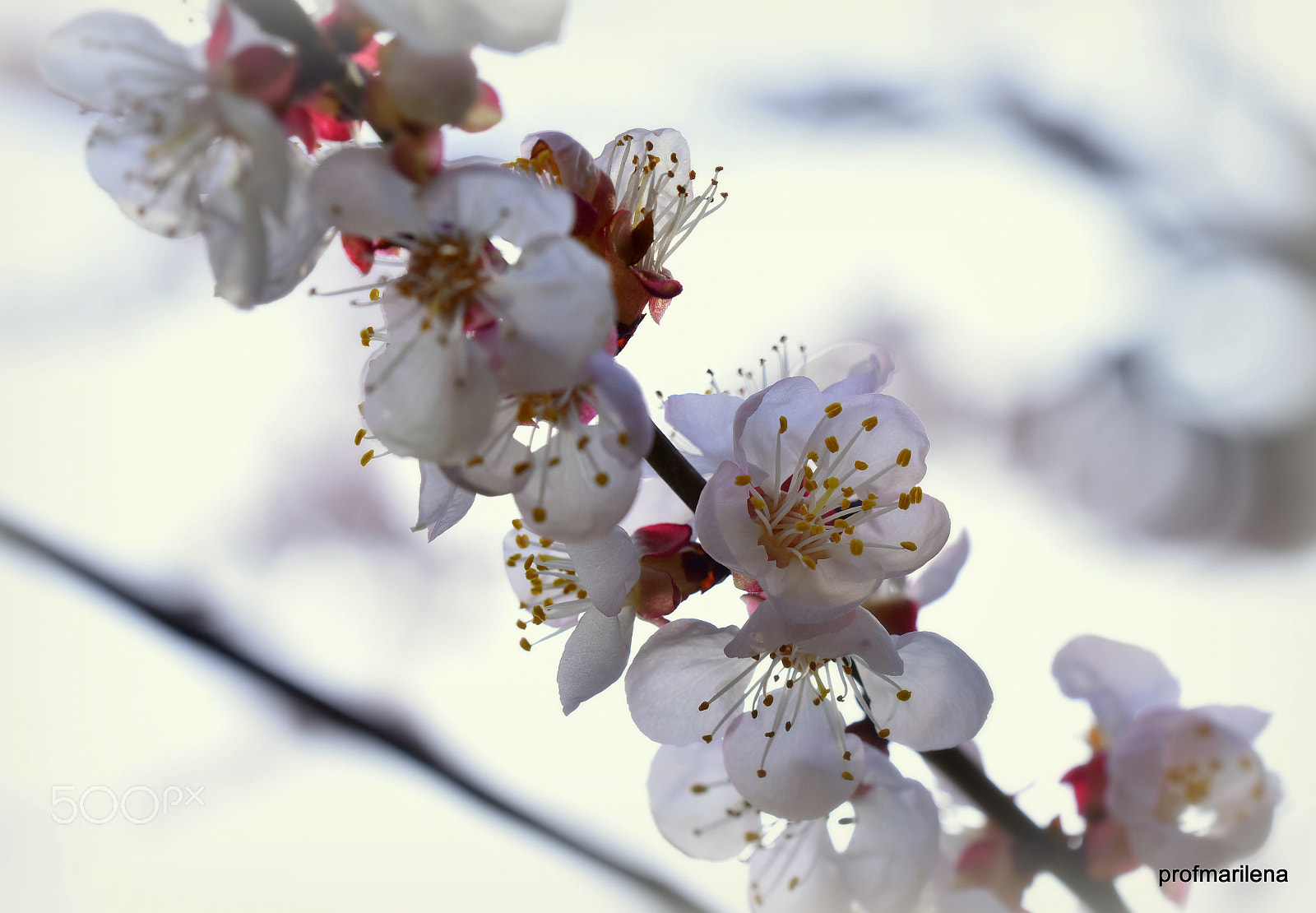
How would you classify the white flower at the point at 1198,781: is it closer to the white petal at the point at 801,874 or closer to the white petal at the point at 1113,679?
the white petal at the point at 1113,679

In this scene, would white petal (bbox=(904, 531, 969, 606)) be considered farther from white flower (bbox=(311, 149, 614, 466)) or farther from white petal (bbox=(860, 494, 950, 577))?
white flower (bbox=(311, 149, 614, 466))

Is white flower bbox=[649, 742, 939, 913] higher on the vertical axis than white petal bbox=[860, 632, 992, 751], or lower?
lower

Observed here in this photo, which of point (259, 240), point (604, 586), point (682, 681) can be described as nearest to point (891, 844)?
point (682, 681)

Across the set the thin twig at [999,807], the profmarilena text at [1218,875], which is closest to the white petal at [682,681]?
the thin twig at [999,807]

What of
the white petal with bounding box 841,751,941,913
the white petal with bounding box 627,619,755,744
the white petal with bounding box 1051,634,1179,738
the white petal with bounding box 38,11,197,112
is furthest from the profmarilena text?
the white petal with bounding box 38,11,197,112

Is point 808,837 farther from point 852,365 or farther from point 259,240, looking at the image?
point 259,240

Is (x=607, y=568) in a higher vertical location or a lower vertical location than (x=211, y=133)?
lower

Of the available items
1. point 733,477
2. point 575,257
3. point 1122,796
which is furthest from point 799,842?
point 575,257
